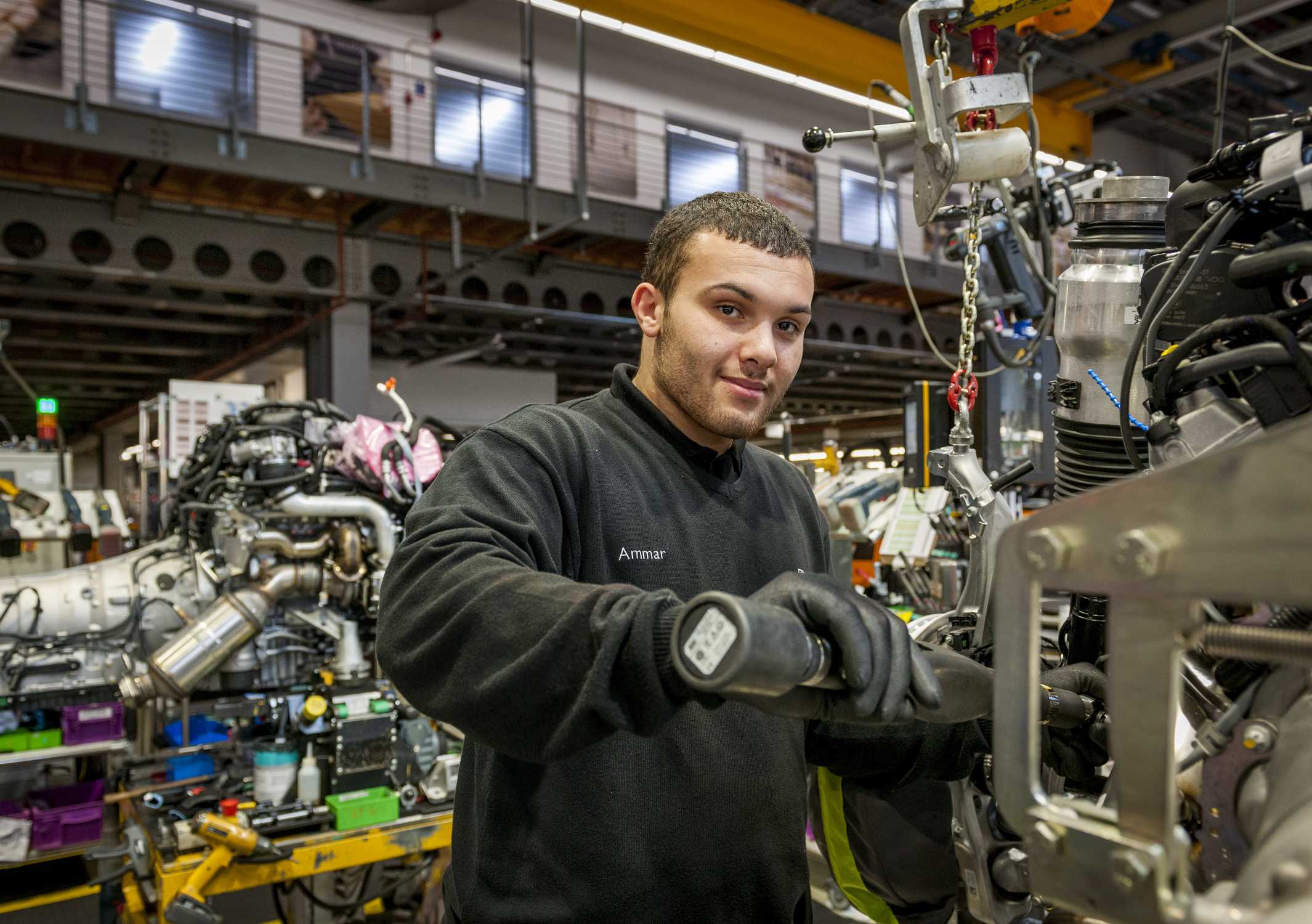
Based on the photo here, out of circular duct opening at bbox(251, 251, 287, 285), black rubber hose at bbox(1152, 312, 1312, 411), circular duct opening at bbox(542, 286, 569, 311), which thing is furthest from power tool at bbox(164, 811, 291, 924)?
circular duct opening at bbox(542, 286, 569, 311)

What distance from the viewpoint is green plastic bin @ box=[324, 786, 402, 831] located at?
3.00m

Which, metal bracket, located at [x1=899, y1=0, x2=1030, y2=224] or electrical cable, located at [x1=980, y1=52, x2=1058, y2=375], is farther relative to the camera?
electrical cable, located at [x1=980, y1=52, x2=1058, y2=375]

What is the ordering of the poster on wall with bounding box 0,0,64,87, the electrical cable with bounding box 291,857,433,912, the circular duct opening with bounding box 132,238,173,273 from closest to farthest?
the electrical cable with bounding box 291,857,433,912 < the poster on wall with bounding box 0,0,64,87 < the circular duct opening with bounding box 132,238,173,273

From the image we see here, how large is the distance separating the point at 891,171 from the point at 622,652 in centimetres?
1042

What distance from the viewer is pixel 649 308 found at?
1584 millimetres

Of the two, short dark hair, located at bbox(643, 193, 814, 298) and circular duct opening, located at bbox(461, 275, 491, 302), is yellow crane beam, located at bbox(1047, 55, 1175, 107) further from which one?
short dark hair, located at bbox(643, 193, 814, 298)

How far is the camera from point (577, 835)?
1.33m

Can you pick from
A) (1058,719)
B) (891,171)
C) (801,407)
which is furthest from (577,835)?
(801,407)

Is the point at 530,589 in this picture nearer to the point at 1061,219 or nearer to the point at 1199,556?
the point at 1199,556

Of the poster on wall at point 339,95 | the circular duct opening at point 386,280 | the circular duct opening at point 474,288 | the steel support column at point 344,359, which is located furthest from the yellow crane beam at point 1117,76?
the steel support column at point 344,359

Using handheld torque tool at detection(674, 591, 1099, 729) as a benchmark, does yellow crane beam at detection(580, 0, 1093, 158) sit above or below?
above

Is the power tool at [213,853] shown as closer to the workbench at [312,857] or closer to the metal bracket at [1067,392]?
the workbench at [312,857]

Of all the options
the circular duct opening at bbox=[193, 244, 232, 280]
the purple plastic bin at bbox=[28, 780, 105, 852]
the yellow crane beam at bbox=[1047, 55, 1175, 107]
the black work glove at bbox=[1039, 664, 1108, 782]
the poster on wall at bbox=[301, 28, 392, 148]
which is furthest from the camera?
the yellow crane beam at bbox=[1047, 55, 1175, 107]

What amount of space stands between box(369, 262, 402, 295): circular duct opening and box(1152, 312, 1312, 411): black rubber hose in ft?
23.6
